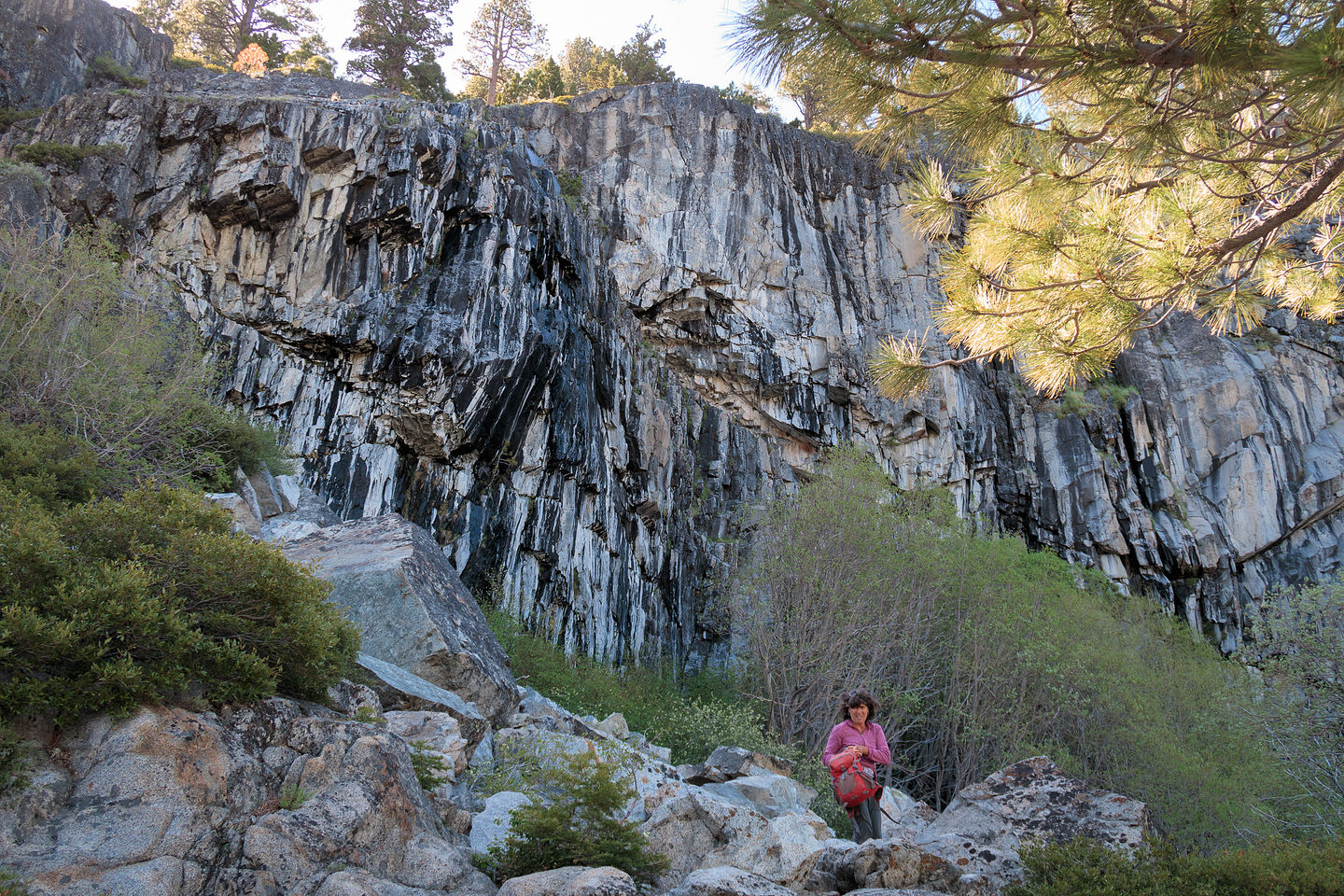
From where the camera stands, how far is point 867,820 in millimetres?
6250

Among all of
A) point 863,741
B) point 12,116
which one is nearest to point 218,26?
point 12,116

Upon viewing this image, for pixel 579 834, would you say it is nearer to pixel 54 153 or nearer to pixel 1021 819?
pixel 1021 819

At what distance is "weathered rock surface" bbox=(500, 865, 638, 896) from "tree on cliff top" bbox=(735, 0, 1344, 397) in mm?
4310

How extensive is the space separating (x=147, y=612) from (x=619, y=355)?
21.1 meters

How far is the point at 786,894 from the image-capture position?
448cm

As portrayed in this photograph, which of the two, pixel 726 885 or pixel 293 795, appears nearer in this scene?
pixel 293 795

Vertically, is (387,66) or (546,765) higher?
(387,66)

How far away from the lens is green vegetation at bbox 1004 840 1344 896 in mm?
4246

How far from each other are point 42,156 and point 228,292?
5310mm

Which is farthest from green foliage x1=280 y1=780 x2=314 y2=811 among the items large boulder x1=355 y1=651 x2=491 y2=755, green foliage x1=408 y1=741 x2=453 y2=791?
large boulder x1=355 y1=651 x2=491 y2=755

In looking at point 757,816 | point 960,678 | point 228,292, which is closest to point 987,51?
point 757,816

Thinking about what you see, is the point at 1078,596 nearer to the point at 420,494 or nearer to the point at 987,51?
the point at 420,494

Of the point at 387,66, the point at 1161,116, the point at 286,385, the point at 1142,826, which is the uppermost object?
the point at 387,66

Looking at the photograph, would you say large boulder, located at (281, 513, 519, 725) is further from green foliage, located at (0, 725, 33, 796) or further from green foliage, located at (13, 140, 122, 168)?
green foliage, located at (13, 140, 122, 168)
